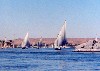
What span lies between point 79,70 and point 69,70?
1.47 meters

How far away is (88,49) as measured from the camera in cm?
16362

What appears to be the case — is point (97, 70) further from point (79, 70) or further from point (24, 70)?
point (24, 70)

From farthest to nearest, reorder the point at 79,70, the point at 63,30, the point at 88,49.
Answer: the point at 88,49
the point at 63,30
the point at 79,70

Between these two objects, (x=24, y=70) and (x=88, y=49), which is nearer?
(x=24, y=70)

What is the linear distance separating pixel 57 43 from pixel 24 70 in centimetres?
10651

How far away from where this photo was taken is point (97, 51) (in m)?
164

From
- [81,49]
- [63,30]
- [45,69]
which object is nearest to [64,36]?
[63,30]

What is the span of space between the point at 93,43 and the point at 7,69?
112 m

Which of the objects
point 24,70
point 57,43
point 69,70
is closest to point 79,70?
point 69,70

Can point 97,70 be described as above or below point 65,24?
below

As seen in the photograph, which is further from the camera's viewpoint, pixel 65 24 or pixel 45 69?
pixel 65 24

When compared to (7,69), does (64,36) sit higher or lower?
higher

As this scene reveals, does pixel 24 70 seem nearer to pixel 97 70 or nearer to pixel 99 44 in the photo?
pixel 97 70

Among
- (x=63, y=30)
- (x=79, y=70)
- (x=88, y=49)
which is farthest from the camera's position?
(x=88, y=49)
